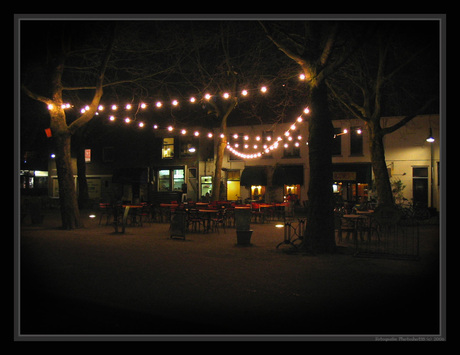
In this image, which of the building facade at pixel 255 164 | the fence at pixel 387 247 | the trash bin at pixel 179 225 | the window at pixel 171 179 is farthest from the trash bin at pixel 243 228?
the window at pixel 171 179

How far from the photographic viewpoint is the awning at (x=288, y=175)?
27.2 metres

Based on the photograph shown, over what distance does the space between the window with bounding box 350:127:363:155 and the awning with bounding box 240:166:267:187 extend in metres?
6.41

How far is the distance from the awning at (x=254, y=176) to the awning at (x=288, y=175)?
32.2 inches

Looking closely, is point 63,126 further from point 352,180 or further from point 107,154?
point 107,154

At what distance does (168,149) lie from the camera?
105 ft

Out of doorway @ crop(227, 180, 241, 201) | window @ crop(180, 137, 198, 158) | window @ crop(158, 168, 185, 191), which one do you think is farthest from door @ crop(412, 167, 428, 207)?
window @ crop(158, 168, 185, 191)

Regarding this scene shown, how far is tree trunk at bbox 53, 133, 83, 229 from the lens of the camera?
15.1 m

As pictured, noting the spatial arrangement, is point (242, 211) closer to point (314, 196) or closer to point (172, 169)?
point (314, 196)

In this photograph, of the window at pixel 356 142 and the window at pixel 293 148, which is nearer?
the window at pixel 356 142

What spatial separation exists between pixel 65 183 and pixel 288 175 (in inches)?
645

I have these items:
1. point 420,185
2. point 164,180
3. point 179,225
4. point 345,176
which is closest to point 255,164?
point 345,176

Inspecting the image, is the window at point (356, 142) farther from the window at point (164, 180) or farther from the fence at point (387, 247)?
the window at point (164, 180)

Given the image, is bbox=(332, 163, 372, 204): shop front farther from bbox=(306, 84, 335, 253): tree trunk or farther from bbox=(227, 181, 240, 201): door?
bbox=(306, 84, 335, 253): tree trunk

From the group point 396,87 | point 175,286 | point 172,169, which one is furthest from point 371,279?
point 172,169
